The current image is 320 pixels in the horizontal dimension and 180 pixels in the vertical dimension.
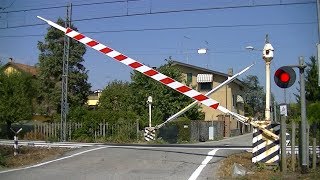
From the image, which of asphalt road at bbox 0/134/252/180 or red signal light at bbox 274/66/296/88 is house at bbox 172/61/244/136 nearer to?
asphalt road at bbox 0/134/252/180

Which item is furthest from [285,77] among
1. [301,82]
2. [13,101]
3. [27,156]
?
[13,101]

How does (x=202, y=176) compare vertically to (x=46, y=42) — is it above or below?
below

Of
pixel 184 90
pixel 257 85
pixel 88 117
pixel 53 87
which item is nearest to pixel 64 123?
pixel 88 117

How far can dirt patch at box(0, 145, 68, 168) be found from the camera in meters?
15.2

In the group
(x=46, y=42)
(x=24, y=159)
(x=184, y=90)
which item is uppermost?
(x=46, y=42)

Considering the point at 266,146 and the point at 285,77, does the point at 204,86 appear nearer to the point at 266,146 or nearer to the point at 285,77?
the point at 266,146

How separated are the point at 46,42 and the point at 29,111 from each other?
19.7 m

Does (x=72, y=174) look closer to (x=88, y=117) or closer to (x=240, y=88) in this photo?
(x=88, y=117)

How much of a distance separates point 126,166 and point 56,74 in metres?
43.8

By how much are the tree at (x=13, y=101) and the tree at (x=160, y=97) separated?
38.7ft

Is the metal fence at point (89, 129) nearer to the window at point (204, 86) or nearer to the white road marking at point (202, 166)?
the white road marking at point (202, 166)

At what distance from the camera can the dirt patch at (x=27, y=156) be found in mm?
15156

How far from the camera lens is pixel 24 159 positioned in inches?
638

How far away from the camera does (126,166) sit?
13.3 metres
